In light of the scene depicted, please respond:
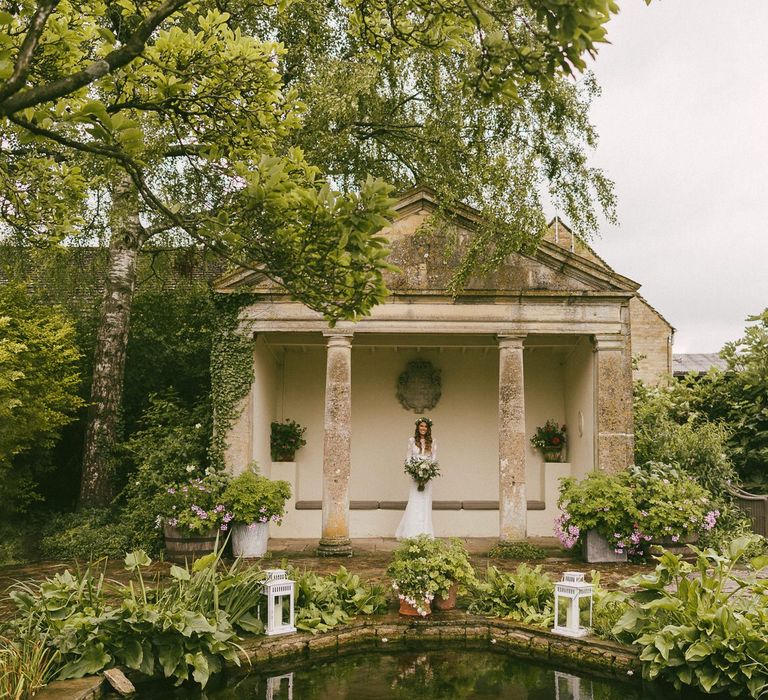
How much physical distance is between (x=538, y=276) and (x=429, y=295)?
1618 millimetres

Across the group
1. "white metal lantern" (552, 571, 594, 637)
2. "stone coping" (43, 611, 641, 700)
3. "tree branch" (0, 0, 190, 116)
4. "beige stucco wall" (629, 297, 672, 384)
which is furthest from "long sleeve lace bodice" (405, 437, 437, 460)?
"beige stucco wall" (629, 297, 672, 384)

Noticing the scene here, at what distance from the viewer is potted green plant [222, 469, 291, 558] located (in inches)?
394

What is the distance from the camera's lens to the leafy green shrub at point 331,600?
660cm

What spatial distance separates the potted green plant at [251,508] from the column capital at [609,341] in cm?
496

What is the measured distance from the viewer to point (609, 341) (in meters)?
10.9

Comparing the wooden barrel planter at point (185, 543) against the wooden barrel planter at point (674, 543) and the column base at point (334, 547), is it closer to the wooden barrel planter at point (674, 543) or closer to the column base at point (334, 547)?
the column base at point (334, 547)

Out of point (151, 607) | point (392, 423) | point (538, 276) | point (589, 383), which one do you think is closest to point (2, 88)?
point (151, 607)

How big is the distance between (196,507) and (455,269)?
4851mm

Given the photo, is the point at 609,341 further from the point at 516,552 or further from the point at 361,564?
the point at 361,564

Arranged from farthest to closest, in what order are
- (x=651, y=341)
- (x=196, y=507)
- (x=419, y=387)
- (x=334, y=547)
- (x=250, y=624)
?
(x=651, y=341) < (x=419, y=387) < (x=334, y=547) < (x=196, y=507) < (x=250, y=624)

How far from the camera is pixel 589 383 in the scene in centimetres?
1150

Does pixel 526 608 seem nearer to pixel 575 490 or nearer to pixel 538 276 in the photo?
pixel 575 490

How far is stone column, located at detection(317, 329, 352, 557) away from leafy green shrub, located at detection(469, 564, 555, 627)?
3.62 meters

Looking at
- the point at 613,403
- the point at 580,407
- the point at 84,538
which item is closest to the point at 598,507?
the point at 613,403
